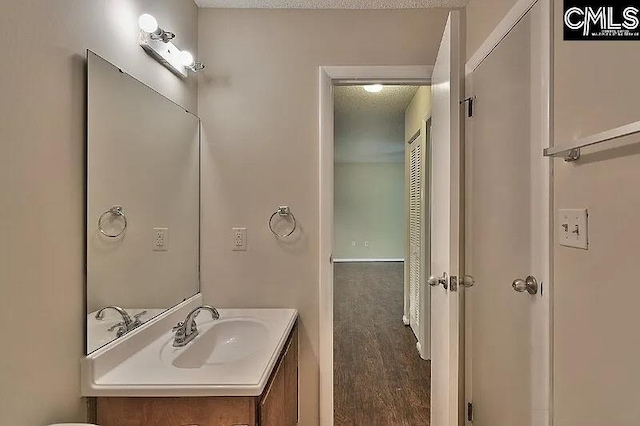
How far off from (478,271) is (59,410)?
1.75m

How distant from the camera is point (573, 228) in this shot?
50.3 inches

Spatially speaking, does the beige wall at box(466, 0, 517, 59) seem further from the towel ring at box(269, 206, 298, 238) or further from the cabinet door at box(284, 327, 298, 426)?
the cabinet door at box(284, 327, 298, 426)

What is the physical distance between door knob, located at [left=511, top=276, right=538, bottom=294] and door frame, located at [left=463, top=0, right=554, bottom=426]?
0.12 feet

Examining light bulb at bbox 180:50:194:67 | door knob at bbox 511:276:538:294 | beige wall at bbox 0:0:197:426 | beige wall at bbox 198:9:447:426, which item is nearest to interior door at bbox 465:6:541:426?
door knob at bbox 511:276:538:294

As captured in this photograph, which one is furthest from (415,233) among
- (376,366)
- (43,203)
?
(43,203)

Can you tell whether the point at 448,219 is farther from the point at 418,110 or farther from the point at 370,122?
the point at 370,122

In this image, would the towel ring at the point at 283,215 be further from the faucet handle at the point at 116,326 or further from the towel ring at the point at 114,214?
the faucet handle at the point at 116,326

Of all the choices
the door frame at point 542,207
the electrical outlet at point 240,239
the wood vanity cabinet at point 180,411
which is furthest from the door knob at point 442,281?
the electrical outlet at point 240,239

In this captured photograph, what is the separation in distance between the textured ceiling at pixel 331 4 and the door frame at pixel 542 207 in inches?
29.7

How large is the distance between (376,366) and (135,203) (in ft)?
8.51

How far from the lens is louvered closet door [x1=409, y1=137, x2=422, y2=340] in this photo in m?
4.20

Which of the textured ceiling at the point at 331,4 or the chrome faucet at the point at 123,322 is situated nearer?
the chrome faucet at the point at 123,322

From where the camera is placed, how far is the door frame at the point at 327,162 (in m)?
2.34

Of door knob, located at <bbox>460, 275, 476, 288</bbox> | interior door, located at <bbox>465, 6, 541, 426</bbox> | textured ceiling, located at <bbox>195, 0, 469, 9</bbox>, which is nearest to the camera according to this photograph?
interior door, located at <bbox>465, 6, 541, 426</bbox>
